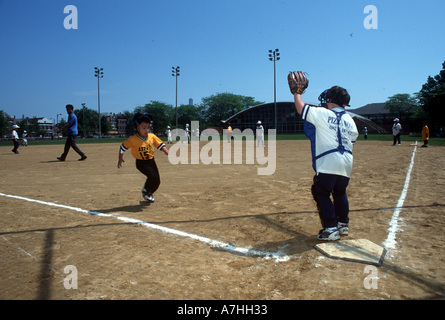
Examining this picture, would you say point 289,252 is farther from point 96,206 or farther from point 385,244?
point 96,206

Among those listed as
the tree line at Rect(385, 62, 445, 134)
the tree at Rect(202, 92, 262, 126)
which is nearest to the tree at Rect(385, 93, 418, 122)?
the tree line at Rect(385, 62, 445, 134)

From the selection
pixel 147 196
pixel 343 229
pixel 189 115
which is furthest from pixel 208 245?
pixel 189 115

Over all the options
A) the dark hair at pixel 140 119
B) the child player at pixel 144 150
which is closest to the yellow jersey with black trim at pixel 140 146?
the child player at pixel 144 150

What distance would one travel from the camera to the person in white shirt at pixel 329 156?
11.9 feet

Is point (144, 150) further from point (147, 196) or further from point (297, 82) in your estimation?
point (297, 82)

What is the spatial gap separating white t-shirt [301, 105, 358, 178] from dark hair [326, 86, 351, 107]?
245mm

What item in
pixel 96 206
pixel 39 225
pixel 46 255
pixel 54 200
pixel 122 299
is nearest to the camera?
pixel 122 299

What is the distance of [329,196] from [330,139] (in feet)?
2.27

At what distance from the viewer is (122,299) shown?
237 centimetres

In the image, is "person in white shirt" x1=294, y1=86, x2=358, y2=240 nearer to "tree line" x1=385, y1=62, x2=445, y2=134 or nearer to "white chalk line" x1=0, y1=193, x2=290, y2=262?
"white chalk line" x1=0, y1=193, x2=290, y2=262

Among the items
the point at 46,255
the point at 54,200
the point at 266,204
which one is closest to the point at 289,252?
the point at 266,204

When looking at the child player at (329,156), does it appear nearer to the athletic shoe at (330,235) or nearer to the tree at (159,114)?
the athletic shoe at (330,235)

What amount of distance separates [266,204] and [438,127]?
56680 millimetres

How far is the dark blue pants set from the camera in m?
3.64
